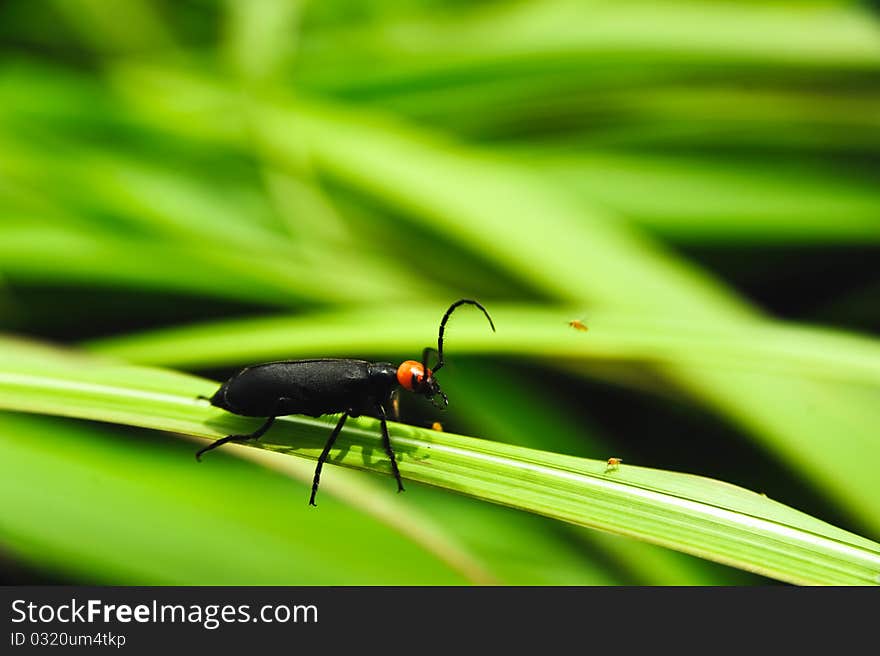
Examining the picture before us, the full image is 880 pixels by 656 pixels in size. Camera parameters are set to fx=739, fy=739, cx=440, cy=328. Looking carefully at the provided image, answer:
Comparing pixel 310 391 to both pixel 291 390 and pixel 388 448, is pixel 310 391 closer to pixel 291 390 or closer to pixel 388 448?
pixel 291 390

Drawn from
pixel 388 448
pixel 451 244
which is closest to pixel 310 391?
pixel 388 448

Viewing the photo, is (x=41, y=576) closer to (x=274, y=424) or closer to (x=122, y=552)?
(x=122, y=552)

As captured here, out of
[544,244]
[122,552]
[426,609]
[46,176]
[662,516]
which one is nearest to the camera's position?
[662,516]

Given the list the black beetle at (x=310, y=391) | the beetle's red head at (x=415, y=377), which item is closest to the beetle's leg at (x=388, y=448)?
the black beetle at (x=310, y=391)

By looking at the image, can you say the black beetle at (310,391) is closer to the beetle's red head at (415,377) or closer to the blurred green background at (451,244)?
the beetle's red head at (415,377)

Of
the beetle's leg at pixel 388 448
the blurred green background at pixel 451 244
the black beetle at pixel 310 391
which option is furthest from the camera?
the blurred green background at pixel 451 244

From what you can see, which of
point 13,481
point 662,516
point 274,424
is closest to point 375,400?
point 274,424

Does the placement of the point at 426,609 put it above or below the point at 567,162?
below
